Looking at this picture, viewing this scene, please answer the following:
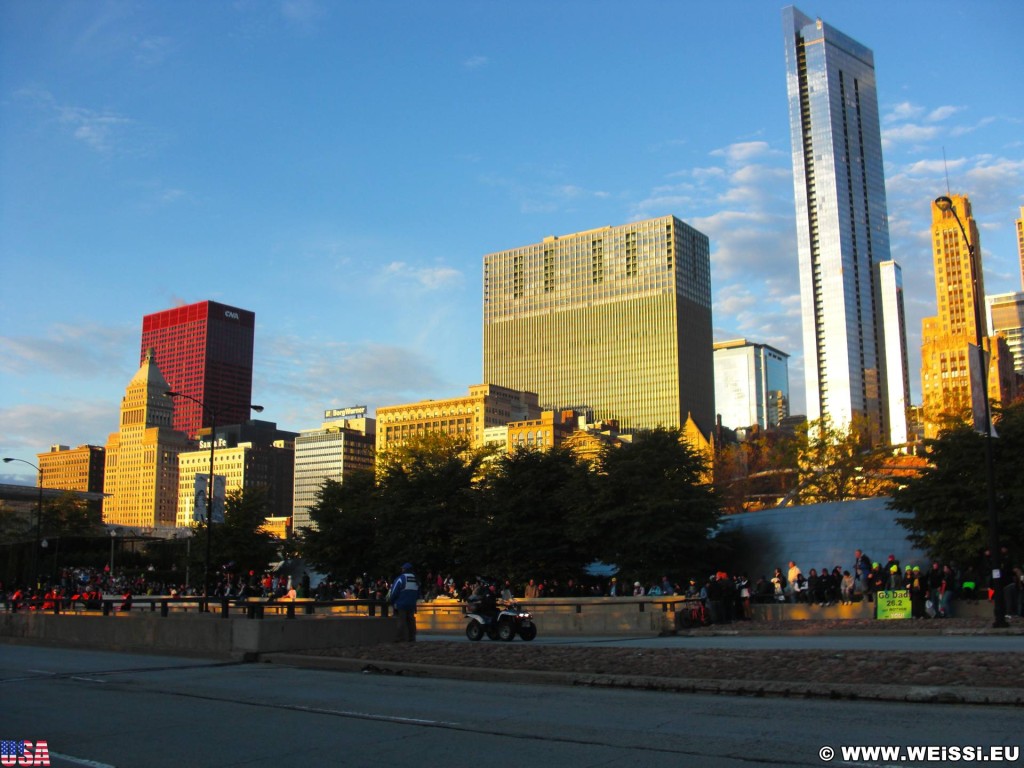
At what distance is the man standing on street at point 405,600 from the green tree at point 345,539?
38.0 m

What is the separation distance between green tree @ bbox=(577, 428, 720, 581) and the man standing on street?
23216mm

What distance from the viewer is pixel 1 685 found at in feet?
49.6

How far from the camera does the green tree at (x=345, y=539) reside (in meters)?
59.7

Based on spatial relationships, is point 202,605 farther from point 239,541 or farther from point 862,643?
point 239,541

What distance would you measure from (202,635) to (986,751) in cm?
1596

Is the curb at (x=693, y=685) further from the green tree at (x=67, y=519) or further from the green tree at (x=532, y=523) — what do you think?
the green tree at (x=67, y=519)

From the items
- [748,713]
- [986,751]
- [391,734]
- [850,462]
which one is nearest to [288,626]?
[391,734]

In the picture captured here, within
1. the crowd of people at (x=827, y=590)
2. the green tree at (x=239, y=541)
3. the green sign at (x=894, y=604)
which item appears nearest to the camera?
the crowd of people at (x=827, y=590)

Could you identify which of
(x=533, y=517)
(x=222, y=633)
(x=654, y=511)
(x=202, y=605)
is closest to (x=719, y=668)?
(x=222, y=633)

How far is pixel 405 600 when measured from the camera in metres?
20.0

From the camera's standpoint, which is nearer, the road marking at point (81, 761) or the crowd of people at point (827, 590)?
the road marking at point (81, 761)

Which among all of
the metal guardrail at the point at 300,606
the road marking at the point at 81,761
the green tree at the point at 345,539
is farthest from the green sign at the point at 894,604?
the green tree at the point at 345,539

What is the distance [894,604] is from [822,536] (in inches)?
719

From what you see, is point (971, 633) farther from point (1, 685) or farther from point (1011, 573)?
point (1, 685)
